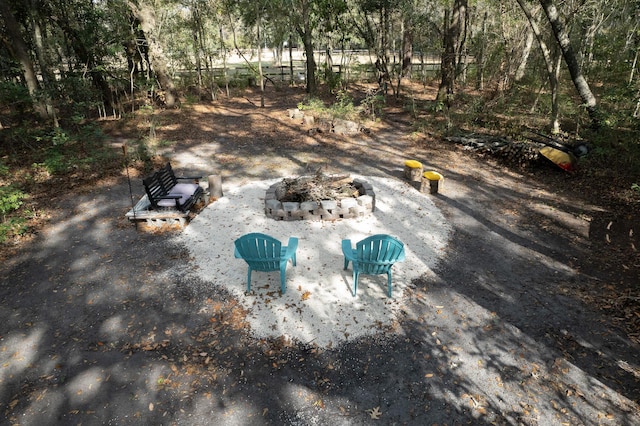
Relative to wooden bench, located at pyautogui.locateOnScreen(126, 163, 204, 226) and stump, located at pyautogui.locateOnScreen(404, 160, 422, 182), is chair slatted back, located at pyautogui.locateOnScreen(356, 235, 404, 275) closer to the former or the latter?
wooden bench, located at pyautogui.locateOnScreen(126, 163, 204, 226)

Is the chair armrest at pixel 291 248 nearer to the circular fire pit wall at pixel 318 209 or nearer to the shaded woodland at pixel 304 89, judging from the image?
the circular fire pit wall at pixel 318 209

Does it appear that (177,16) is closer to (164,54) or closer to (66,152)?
(164,54)

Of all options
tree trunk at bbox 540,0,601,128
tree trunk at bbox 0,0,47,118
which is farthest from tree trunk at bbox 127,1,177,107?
tree trunk at bbox 540,0,601,128

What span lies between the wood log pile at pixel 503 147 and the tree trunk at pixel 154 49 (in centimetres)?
1509

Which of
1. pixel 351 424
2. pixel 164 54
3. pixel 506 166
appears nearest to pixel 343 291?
pixel 351 424

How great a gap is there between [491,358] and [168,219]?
22.4ft

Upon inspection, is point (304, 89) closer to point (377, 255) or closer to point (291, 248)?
point (291, 248)

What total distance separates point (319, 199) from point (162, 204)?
3652 mm

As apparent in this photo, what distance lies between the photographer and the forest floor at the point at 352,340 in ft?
13.1

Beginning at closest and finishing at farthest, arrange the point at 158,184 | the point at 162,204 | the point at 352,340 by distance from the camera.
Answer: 1. the point at 352,340
2. the point at 162,204
3. the point at 158,184

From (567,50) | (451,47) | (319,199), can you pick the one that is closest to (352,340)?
(319,199)

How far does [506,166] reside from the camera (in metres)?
11.8

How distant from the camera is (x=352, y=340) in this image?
16.2 ft

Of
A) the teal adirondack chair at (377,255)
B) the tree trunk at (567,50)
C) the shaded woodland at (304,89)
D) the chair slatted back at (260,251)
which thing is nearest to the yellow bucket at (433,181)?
the shaded woodland at (304,89)
